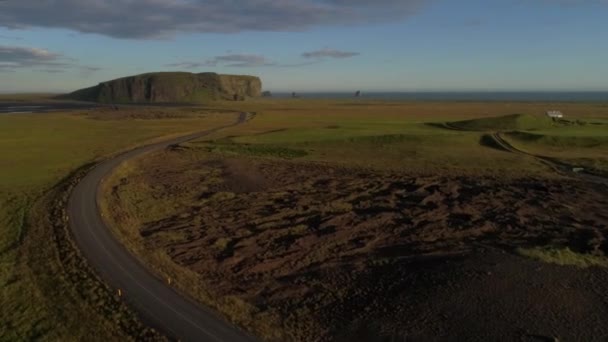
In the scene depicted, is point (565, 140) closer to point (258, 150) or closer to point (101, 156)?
point (258, 150)

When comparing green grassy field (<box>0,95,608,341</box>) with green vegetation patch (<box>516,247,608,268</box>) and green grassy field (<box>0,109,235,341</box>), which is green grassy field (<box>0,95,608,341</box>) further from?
green vegetation patch (<box>516,247,608,268</box>)

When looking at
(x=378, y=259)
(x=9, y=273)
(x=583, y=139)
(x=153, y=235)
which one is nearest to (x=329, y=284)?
A: (x=378, y=259)

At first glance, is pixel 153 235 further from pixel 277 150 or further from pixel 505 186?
pixel 277 150

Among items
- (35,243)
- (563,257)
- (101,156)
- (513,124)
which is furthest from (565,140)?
(35,243)

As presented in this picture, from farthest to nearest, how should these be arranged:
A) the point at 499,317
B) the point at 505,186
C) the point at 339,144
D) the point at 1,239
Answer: the point at 339,144 < the point at 505,186 < the point at 1,239 < the point at 499,317

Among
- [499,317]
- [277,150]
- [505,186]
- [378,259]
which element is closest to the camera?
[499,317]

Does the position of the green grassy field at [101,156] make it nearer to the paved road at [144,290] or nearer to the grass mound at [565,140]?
the grass mound at [565,140]

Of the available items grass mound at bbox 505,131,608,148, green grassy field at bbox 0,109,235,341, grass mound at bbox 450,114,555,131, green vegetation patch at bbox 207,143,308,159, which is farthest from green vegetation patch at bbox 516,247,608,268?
grass mound at bbox 450,114,555,131
